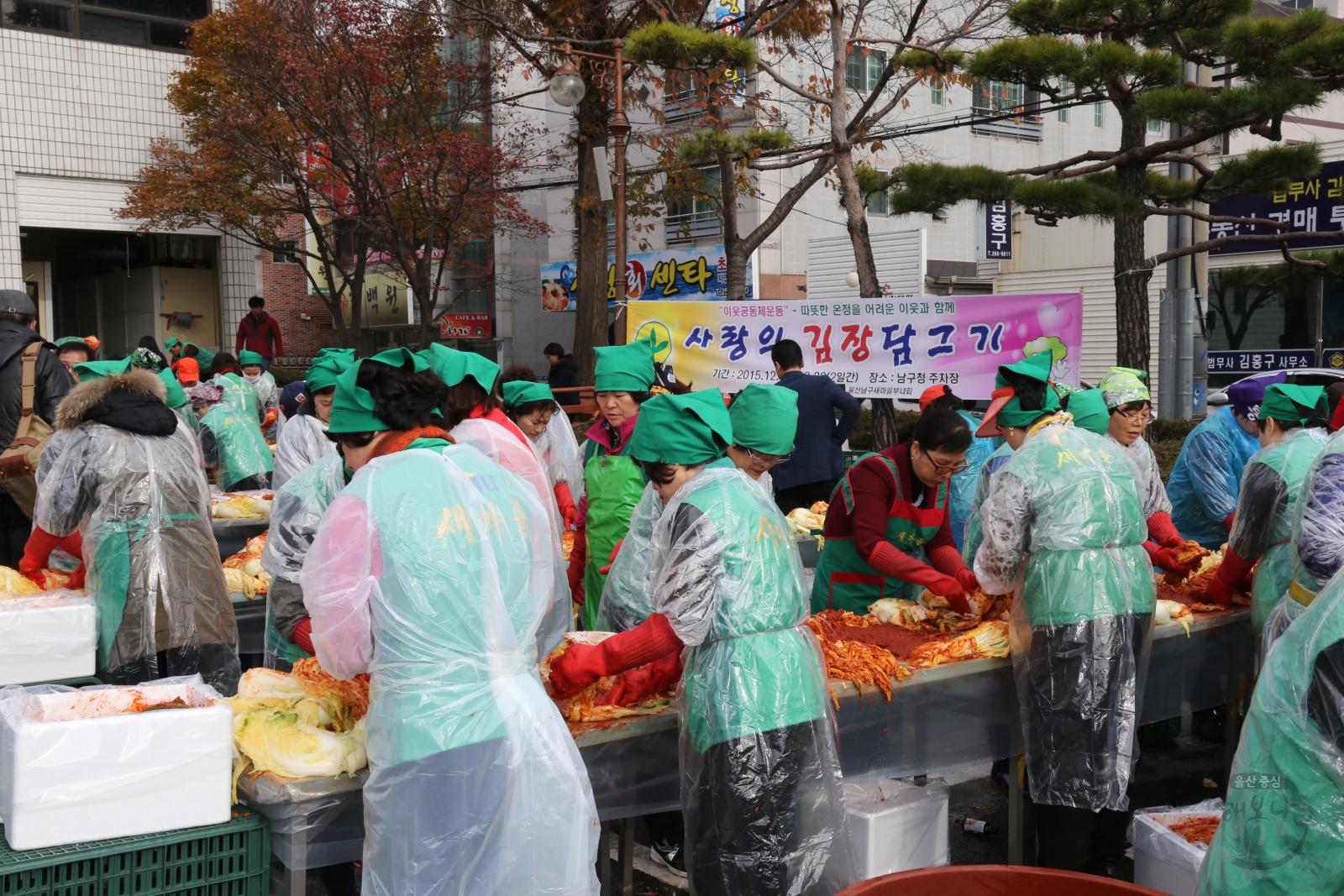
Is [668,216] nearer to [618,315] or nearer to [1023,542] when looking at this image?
[618,315]

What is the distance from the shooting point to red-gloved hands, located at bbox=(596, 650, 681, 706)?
12.0 feet

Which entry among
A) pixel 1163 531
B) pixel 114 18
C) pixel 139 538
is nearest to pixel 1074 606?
pixel 1163 531

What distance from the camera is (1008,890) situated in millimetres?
2514

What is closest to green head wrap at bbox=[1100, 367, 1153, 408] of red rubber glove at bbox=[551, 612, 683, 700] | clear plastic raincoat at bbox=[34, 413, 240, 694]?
red rubber glove at bbox=[551, 612, 683, 700]

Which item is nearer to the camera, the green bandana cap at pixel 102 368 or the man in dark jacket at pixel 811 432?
the green bandana cap at pixel 102 368

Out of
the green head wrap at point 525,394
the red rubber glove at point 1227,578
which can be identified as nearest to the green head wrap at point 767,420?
the red rubber glove at point 1227,578

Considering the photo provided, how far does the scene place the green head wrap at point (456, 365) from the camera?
15.3ft

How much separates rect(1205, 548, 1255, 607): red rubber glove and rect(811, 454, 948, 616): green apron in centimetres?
128

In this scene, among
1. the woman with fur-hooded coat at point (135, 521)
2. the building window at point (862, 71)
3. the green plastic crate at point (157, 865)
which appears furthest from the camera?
the building window at point (862, 71)

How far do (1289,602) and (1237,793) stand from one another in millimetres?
1818

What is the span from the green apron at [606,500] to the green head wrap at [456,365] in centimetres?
71

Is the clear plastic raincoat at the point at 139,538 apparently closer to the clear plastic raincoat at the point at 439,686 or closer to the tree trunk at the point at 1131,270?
the clear plastic raincoat at the point at 439,686

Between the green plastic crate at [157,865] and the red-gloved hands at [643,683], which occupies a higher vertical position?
the red-gloved hands at [643,683]

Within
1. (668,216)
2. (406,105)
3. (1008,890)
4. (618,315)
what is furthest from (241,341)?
(1008,890)
